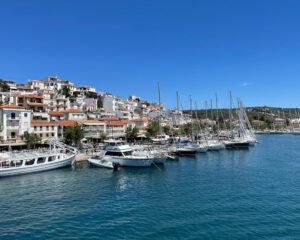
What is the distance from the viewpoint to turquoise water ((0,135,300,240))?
26.0 m

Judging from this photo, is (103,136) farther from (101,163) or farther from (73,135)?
(101,163)

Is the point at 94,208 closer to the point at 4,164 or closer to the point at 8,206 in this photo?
the point at 8,206

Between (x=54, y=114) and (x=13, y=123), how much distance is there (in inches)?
660

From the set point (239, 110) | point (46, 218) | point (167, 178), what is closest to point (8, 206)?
point (46, 218)

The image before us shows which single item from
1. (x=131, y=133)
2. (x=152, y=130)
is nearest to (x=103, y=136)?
(x=131, y=133)

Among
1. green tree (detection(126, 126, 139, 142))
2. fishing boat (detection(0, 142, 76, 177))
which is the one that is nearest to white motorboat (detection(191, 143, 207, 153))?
green tree (detection(126, 126, 139, 142))

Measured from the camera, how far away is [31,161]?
53500mm

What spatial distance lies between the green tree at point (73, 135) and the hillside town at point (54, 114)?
416 cm

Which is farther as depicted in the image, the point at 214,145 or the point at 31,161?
the point at 214,145

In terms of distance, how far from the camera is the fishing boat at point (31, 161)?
50.2 m

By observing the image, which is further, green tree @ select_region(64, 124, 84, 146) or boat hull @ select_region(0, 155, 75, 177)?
green tree @ select_region(64, 124, 84, 146)

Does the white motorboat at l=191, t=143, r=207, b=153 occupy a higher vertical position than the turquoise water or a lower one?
higher

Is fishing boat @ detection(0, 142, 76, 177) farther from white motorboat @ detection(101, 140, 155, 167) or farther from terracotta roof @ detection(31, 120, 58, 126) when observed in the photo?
terracotta roof @ detection(31, 120, 58, 126)

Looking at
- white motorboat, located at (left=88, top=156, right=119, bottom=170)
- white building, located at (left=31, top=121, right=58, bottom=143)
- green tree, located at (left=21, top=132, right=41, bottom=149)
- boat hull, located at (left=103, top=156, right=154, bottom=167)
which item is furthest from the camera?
white building, located at (left=31, top=121, right=58, bottom=143)
